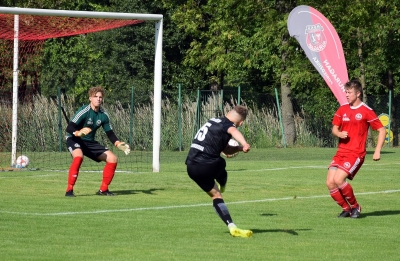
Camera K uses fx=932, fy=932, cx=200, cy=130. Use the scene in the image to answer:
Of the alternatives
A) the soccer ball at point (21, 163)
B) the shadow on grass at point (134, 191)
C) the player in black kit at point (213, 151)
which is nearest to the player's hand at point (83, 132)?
the shadow on grass at point (134, 191)

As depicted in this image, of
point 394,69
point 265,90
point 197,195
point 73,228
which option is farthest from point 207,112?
point 73,228

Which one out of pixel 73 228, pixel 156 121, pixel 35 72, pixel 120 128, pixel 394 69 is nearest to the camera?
pixel 73 228

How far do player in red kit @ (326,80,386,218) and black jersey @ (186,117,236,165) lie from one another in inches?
97.0

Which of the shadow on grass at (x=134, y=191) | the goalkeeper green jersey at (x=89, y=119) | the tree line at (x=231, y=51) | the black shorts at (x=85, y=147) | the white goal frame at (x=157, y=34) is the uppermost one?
the tree line at (x=231, y=51)

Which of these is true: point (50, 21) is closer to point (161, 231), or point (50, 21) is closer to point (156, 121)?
point (156, 121)

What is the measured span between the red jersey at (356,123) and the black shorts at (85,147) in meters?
4.64

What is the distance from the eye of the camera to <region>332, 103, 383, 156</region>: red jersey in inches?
495

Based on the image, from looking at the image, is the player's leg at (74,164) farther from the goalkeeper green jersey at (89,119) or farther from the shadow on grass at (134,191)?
the shadow on grass at (134,191)

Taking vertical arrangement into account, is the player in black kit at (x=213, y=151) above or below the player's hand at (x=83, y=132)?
below

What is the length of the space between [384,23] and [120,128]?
11396mm

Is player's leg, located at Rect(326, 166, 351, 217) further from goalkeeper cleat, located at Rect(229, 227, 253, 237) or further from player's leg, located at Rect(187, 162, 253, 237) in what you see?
goalkeeper cleat, located at Rect(229, 227, 253, 237)

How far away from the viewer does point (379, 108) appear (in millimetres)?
40375

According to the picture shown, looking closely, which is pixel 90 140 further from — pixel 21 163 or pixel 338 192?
pixel 21 163

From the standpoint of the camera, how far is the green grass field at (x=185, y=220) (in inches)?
374
